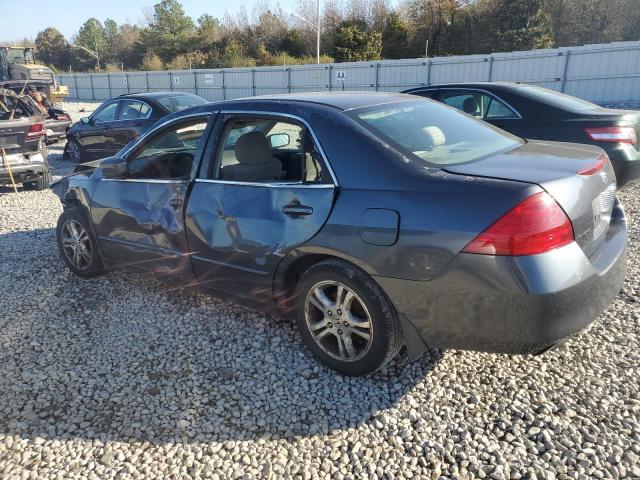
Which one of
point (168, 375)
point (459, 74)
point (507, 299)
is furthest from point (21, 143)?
point (459, 74)

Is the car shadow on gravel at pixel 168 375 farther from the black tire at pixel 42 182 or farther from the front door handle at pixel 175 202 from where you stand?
the black tire at pixel 42 182

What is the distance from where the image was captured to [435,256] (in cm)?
241

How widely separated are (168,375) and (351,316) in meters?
1.23

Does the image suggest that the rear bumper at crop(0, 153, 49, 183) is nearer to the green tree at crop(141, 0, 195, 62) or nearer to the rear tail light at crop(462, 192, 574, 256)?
the rear tail light at crop(462, 192, 574, 256)

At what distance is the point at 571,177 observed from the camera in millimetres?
2445

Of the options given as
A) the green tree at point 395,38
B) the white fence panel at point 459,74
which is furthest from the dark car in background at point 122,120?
the green tree at point 395,38

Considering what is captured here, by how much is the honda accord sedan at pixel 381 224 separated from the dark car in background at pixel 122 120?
572cm

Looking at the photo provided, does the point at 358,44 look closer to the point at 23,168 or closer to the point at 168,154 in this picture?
the point at 23,168

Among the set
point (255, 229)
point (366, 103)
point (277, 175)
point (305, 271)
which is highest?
point (366, 103)

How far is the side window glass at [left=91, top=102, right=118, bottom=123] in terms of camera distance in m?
10.0

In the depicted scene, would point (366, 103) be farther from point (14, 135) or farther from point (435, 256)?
point (14, 135)

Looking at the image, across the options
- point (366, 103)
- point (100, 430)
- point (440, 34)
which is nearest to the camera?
point (100, 430)

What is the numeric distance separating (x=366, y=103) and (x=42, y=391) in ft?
8.85

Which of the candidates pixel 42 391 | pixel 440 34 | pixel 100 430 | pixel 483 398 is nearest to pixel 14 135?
pixel 42 391
